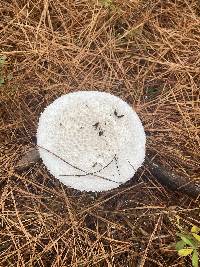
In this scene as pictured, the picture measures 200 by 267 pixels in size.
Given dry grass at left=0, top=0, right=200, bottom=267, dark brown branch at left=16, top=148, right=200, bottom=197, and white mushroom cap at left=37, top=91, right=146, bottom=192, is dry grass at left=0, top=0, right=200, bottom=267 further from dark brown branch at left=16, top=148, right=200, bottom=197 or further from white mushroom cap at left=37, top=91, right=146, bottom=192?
white mushroom cap at left=37, top=91, right=146, bottom=192

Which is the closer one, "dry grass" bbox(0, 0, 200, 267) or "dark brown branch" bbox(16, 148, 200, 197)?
"dry grass" bbox(0, 0, 200, 267)

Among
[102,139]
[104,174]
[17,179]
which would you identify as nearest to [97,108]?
[102,139]

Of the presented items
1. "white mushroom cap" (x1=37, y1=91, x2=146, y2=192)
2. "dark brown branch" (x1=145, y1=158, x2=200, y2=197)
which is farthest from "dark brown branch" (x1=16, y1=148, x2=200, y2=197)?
"white mushroom cap" (x1=37, y1=91, x2=146, y2=192)

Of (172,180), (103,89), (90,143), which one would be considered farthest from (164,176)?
(103,89)

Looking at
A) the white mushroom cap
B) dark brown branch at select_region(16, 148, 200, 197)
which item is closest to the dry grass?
dark brown branch at select_region(16, 148, 200, 197)

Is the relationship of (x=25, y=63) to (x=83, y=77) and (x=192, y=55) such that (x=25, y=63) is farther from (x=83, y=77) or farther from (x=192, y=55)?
(x=192, y=55)

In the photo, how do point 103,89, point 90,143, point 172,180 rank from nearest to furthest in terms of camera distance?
point 90,143 → point 172,180 → point 103,89

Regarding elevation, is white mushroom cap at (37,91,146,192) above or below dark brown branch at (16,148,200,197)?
above

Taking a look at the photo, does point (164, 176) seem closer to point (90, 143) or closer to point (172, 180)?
point (172, 180)
